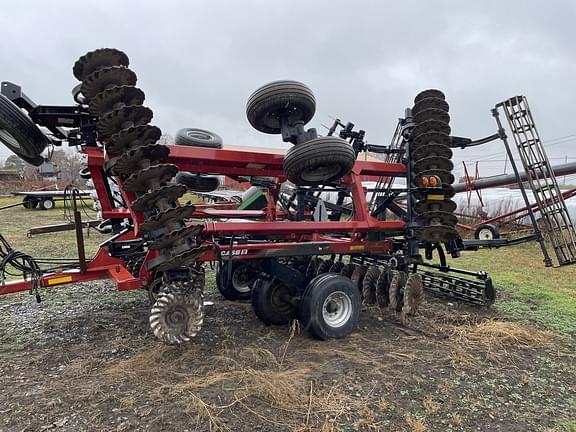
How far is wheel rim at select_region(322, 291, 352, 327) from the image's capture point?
4.59 metres

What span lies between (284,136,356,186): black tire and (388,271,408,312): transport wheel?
141cm

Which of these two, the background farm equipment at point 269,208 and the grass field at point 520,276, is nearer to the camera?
the background farm equipment at point 269,208

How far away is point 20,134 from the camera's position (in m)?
3.87

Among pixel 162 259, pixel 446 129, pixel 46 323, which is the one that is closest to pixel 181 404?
pixel 162 259

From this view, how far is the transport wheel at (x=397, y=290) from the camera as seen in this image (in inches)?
199

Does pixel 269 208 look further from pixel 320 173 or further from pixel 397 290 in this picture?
pixel 397 290

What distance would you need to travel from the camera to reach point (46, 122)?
4.14 meters

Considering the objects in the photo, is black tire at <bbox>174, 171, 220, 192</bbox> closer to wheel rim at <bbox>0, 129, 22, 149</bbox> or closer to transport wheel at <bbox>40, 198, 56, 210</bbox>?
wheel rim at <bbox>0, 129, 22, 149</bbox>

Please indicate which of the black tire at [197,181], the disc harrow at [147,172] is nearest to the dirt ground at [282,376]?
the disc harrow at [147,172]

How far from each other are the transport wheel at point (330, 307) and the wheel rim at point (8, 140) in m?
3.00

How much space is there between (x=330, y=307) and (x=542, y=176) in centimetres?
332

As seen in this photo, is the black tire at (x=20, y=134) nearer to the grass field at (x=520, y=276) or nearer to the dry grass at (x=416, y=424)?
the grass field at (x=520, y=276)

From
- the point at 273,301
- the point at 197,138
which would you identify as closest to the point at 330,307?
the point at 273,301

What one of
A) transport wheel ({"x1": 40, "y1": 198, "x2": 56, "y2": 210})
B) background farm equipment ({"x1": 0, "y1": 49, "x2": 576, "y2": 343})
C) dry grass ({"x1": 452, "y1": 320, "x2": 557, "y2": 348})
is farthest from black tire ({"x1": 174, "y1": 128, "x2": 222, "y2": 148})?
transport wheel ({"x1": 40, "y1": 198, "x2": 56, "y2": 210})
